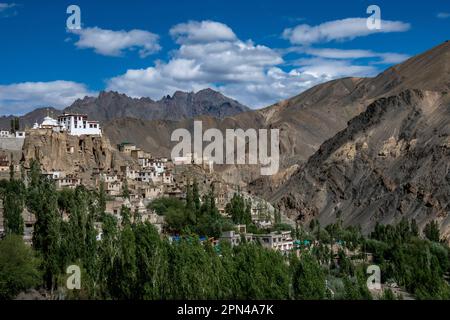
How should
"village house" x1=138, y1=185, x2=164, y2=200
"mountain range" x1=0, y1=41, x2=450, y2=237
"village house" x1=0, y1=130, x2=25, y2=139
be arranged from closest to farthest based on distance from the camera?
"village house" x1=138, y1=185, x2=164, y2=200 → "village house" x1=0, y1=130, x2=25, y2=139 → "mountain range" x1=0, y1=41, x2=450, y2=237

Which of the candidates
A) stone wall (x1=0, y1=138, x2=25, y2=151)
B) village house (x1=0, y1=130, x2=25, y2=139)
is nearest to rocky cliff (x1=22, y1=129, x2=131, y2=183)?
stone wall (x1=0, y1=138, x2=25, y2=151)

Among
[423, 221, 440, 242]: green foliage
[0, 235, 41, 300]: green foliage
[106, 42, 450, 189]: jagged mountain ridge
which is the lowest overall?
[423, 221, 440, 242]: green foliage

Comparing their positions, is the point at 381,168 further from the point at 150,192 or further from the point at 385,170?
the point at 150,192

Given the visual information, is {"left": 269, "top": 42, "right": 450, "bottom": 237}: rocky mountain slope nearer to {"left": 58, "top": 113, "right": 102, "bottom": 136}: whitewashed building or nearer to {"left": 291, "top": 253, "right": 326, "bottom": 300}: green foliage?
{"left": 58, "top": 113, "right": 102, "bottom": 136}: whitewashed building

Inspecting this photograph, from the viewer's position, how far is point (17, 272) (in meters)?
27.6

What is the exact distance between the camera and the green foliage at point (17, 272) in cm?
2758

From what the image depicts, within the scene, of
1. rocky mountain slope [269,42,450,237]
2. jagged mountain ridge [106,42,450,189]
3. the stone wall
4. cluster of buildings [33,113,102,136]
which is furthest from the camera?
jagged mountain ridge [106,42,450,189]

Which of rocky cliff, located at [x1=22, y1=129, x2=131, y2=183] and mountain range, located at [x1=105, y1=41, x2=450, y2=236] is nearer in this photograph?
rocky cliff, located at [x1=22, y1=129, x2=131, y2=183]

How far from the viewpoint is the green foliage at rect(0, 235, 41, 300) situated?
27.6 m

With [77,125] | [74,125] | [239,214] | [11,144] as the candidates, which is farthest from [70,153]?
[239,214]

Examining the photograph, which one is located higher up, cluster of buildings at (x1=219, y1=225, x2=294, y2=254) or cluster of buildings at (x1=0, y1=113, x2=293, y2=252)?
cluster of buildings at (x1=0, y1=113, x2=293, y2=252)

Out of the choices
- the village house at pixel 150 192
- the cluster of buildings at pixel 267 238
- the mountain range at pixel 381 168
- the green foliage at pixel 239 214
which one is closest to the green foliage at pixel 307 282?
the cluster of buildings at pixel 267 238

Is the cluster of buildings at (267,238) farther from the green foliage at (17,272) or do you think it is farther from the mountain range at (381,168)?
the mountain range at (381,168)
